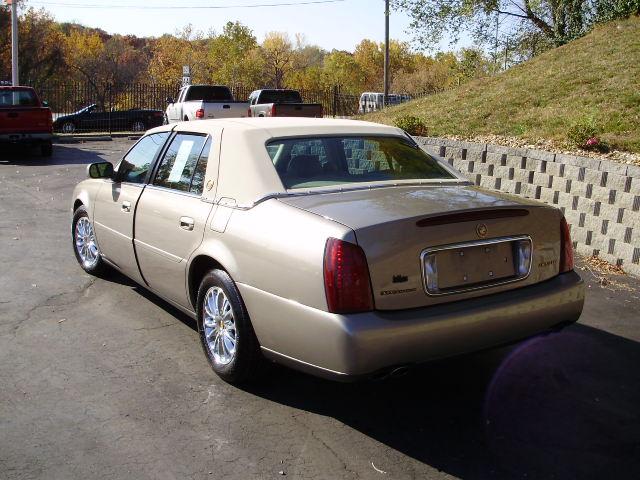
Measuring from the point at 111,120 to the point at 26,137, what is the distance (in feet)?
40.7

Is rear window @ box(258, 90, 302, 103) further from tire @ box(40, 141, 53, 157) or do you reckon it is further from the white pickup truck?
tire @ box(40, 141, 53, 157)

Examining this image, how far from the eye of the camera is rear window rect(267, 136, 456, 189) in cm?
439

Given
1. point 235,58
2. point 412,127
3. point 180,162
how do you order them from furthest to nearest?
point 235,58, point 412,127, point 180,162

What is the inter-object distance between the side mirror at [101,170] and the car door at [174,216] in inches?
33.8

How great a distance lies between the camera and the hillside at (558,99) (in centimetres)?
1042

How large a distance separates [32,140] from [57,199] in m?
7.13

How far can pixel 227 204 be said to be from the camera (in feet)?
14.1

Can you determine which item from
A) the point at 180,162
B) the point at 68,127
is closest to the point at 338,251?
the point at 180,162

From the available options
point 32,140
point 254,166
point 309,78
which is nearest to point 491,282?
point 254,166

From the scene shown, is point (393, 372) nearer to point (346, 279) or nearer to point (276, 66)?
point (346, 279)

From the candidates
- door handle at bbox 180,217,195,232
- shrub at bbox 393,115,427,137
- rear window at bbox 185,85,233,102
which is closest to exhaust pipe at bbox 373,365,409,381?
door handle at bbox 180,217,195,232

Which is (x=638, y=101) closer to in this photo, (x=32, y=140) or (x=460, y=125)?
(x=460, y=125)

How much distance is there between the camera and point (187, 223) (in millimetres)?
4586

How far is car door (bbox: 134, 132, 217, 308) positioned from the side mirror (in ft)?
2.82
